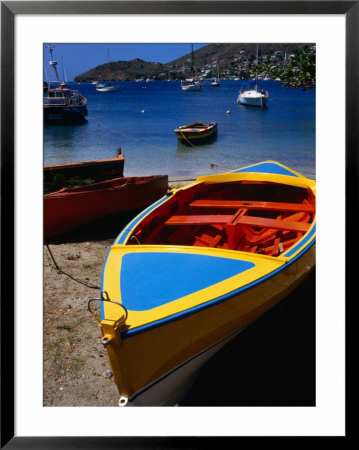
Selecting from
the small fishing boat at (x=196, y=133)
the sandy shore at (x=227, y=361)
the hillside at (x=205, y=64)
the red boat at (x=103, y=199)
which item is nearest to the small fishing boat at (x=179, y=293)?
the sandy shore at (x=227, y=361)

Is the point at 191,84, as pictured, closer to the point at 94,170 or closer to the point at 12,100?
the point at 12,100

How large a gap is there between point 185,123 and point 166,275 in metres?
1.59

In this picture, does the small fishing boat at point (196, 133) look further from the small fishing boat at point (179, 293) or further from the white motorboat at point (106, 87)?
the white motorboat at point (106, 87)

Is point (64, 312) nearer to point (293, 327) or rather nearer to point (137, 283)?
point (137, 283)

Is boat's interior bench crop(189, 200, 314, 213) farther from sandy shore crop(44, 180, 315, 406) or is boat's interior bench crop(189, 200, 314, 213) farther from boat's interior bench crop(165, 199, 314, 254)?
sandy shore crop(44, 180, 315, 406)

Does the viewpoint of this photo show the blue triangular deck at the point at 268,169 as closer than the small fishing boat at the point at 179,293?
No

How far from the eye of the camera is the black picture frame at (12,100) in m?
2.29

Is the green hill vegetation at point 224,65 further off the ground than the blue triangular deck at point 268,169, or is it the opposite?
the green hill vegetation at point 224,65

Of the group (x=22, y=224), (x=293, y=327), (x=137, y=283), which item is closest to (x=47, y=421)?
(x=137, y=283)

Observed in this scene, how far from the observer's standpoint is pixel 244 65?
2.81m

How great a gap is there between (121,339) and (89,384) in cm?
79

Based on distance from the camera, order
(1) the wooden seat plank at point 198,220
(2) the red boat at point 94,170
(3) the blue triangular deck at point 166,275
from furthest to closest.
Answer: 1. (2) the red boat at point 94,170
2. (1) the wooden seat plank at point 198,220
3. (3) the blue triangular deck at point 166,275

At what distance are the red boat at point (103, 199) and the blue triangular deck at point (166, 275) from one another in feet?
5.77

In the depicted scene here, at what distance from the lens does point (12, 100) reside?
7.69 feet
